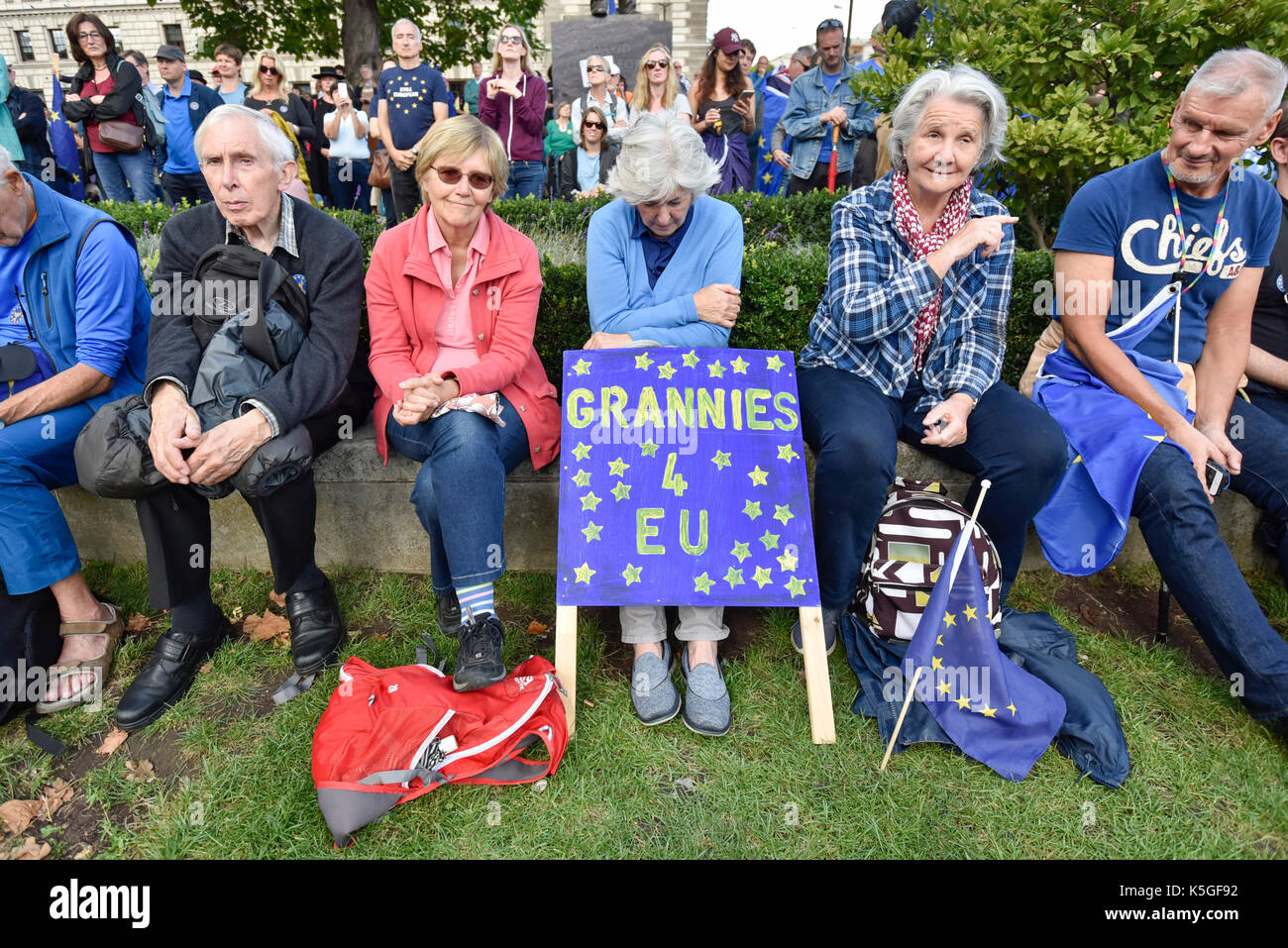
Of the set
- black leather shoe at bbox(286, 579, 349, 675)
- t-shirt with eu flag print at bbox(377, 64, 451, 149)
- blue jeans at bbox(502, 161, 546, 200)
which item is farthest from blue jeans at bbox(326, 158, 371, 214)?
black leather shoe at bbox(286, 579, 349, 675)

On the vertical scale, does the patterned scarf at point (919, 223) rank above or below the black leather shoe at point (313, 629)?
above

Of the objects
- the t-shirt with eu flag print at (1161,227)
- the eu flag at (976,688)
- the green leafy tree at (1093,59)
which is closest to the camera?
the eu flag at (976,688)

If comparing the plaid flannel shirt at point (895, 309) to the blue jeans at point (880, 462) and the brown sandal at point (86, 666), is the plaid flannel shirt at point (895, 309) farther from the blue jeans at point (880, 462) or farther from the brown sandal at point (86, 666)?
the brown sandal at point (86, 666)

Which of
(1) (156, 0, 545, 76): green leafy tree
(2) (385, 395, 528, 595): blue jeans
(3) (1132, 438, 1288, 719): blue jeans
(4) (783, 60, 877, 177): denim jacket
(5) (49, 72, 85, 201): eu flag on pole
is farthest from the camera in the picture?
(1) (156, 0, 545, 76): green leafy tree

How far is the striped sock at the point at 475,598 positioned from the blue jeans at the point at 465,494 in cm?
2

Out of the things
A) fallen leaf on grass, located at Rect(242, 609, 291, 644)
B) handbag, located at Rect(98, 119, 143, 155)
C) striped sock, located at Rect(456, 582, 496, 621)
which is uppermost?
handbag, located at Rect(98, 119, 143, 155)

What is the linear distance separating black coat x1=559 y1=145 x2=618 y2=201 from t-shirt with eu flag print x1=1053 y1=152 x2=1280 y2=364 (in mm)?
5820

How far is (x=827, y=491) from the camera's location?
2775mm

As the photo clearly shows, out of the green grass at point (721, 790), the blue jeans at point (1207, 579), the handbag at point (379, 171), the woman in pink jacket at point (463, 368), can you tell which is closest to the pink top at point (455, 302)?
the woman in pink jacket at point (463, 368)

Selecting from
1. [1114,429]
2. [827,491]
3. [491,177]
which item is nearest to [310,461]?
[491,177]

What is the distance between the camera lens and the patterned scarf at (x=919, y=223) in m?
2.96

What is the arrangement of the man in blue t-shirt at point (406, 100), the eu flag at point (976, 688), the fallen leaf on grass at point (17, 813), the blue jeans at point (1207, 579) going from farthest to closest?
the man in blue t-shirt at point (406, 100)
the blue jeans at point (1207, 579)
the eu flag at point (976, 688)
the fallen leaf on grass at point (17, 813)

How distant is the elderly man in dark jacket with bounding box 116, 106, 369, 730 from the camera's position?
2672 millimetres

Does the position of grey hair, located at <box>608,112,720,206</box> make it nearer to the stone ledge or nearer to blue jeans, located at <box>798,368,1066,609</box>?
blue jeans, located at <box>798,368,1066,609</box>
